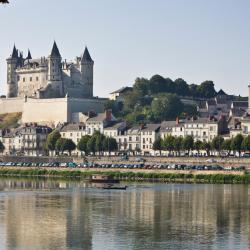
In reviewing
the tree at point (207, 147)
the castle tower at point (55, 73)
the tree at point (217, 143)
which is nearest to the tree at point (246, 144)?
the tree at point (217, 143)

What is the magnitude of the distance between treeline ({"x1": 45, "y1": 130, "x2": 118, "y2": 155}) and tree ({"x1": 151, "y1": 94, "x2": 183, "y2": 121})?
15.4 m

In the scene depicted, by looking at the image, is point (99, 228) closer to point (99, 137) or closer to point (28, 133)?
point (99, 137)

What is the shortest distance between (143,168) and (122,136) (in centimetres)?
2375

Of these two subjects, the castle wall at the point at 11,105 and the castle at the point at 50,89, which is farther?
the castle wall at the point at 11,105

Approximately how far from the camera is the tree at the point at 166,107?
10538 centimetres

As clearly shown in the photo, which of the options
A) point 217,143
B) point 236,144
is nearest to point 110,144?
point 217,143

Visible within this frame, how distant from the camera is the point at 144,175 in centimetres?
Result: 6794

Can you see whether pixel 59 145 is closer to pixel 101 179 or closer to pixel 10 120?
pixel 10 120

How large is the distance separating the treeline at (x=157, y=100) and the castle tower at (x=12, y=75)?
46.9 ft

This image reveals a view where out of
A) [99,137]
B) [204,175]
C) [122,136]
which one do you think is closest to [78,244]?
[204,175]

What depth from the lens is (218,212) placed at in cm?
4297

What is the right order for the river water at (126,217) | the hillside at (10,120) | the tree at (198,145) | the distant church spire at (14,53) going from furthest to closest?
the distant church spire at (14,53) → the hillside at (10,120) → the tree at (198,145) → the river water at (126,217)

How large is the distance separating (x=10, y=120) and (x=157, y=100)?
55.5 ft

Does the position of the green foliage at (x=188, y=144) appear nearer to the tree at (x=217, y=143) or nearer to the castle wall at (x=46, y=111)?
the tree at (x=217, y=143)
